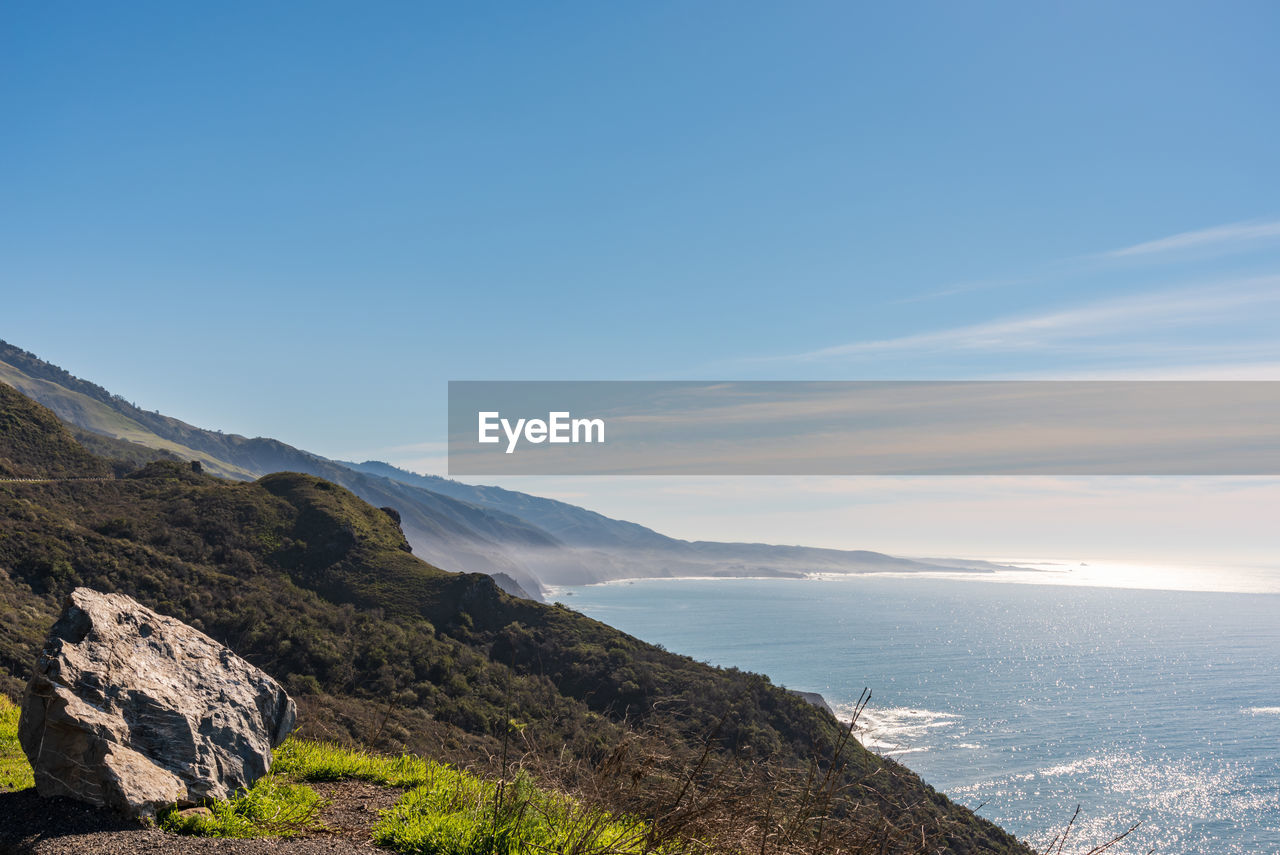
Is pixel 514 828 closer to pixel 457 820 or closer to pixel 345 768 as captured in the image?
pixel 457 820

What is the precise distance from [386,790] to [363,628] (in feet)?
98.4

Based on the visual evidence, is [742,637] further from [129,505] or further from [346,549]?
[129,505]

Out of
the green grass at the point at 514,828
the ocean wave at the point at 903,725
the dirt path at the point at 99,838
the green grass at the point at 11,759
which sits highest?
the green grass at the point at 514,828

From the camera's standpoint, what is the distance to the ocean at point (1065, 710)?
51872 mm

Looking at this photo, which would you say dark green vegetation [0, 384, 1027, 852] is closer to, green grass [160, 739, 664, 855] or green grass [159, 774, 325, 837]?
green grass [159, 774, 325, 837]

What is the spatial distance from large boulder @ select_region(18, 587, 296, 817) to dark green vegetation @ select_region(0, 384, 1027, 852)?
36.9 ft

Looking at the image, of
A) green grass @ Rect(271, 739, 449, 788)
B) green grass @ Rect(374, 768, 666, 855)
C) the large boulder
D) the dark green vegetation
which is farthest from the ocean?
the dark green vegetation

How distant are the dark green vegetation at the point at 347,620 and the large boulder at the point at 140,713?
11.3 m

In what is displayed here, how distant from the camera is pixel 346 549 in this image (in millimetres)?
45156

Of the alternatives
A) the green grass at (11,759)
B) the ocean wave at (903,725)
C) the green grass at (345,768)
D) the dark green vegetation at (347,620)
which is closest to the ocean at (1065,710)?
the ocean wave at (903,725)

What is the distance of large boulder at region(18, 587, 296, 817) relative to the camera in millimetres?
6270

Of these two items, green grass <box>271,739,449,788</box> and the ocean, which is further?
the ocean

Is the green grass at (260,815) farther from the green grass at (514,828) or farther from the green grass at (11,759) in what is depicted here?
the green grass at (11,759)

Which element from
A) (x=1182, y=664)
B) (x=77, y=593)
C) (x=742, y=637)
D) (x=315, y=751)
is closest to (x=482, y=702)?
(x=315, y=751)
